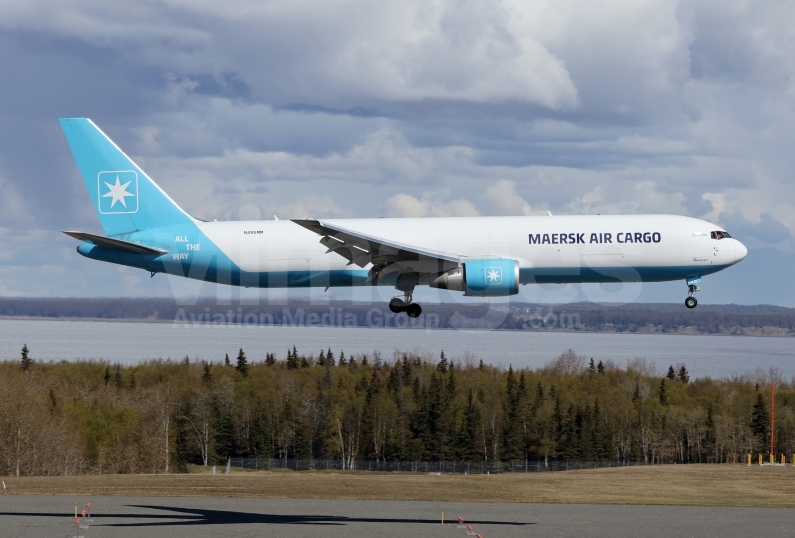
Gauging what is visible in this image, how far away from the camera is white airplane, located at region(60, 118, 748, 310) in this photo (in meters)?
43.0

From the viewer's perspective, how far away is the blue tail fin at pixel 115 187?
49.1 m

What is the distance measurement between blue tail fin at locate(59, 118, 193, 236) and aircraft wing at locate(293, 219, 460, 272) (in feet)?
32.9

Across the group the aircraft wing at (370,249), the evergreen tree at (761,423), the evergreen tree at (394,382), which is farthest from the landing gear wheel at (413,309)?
the evergreen tree at (394,382)

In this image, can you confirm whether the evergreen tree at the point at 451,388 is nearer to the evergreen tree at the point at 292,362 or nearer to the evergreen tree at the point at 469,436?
the evergreen tree at the point at 469,436

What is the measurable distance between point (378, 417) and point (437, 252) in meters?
98.9

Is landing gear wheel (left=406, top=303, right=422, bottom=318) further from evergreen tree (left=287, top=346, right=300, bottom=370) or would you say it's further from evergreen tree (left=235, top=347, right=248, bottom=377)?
evergreen tree (left=287, top=346, right=300, bottom=370)

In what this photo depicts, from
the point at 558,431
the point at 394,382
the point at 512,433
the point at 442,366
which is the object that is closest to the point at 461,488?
the point at 512,433

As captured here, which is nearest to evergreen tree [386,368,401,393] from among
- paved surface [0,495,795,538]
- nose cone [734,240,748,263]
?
nose cone [734,240,748,263]

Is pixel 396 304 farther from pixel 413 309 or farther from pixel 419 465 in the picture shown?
pixel 419 465

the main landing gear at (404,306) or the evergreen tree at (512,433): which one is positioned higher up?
the main landing gear at (404,306)

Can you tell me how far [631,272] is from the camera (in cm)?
4422

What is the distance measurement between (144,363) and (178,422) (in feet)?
134

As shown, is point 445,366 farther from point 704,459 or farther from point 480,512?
point 480,512

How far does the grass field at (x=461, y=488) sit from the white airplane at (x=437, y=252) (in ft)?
31.7
